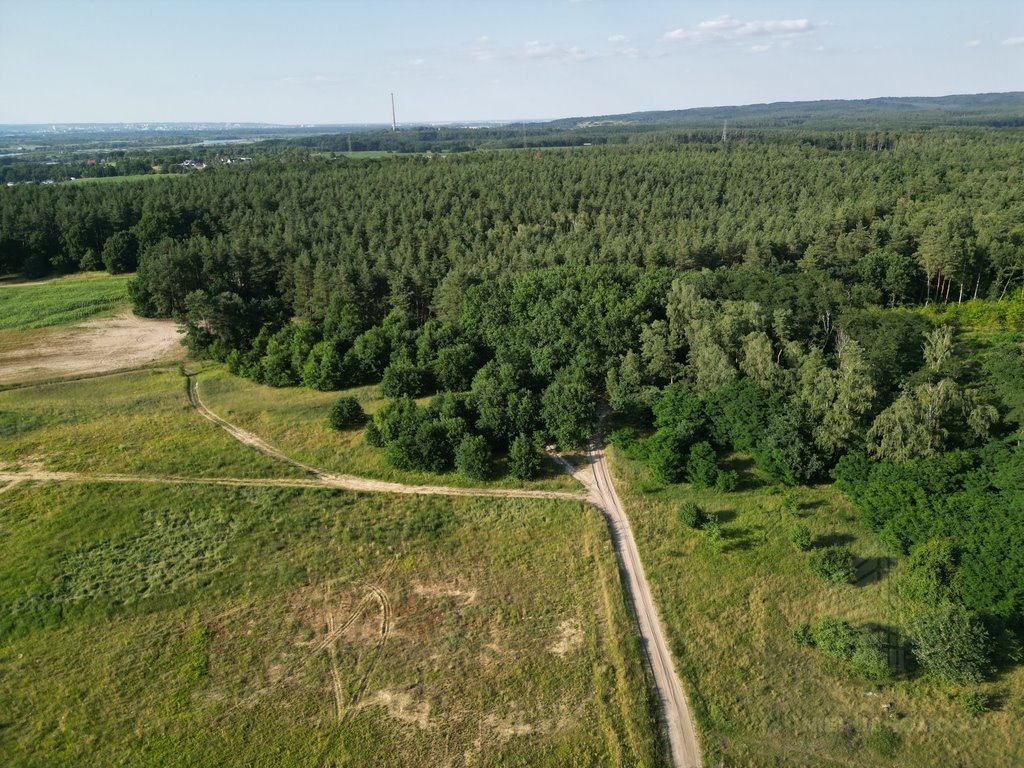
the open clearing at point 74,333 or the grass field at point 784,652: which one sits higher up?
the open clearing at point 74,333

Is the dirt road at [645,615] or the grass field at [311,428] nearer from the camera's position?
the dirt road at [645,615]

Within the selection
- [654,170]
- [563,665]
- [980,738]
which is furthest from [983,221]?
[563,665]

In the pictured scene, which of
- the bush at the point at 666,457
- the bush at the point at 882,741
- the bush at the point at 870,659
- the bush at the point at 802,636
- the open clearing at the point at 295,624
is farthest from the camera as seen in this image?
the bush at the point at 666,457

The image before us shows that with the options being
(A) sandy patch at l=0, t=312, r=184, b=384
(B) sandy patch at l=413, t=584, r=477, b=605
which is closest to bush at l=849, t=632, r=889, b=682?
(B) sandy patch at l=413, t=584, r=477, b=605

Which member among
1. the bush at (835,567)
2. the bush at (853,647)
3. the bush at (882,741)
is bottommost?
the bush at (882,741)

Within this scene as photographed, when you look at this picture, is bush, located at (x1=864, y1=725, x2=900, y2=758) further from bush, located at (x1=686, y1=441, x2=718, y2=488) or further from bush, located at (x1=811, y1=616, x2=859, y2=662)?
bush, located at (x1=686, y1=441, x2=718, y2=488)

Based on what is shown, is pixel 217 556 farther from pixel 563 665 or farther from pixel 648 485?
pixel 648 485

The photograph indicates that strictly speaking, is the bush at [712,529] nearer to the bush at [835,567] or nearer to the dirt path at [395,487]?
the bush at [835,567]

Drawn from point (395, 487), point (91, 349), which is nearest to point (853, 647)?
point (395, 487)

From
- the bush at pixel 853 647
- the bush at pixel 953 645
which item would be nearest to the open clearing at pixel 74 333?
the bush at pixel 853 647
